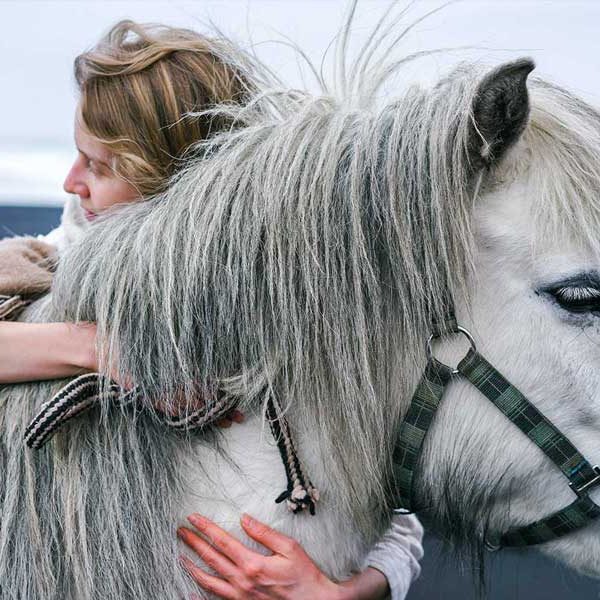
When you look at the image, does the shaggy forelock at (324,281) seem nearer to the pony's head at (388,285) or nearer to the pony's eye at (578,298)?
the pony's head at (388,285)

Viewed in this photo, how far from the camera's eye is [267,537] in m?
1.00

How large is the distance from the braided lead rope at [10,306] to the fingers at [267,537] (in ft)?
1.61

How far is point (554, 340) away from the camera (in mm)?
934

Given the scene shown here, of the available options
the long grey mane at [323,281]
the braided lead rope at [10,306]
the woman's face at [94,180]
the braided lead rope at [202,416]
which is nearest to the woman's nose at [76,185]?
the woman's face at [94,180]

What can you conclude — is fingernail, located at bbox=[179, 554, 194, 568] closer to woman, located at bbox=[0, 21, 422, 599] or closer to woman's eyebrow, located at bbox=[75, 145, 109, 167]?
woman, located at bbox=[0, 21, 422, 599]

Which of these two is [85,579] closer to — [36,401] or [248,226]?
[36,401]

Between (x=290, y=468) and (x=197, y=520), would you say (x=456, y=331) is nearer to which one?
(x=290, y=468)

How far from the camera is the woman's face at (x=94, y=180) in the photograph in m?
1.26

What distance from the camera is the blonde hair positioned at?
125cm

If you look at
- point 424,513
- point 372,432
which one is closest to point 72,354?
point 372,432

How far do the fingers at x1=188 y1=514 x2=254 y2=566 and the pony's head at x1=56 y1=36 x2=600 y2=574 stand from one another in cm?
15

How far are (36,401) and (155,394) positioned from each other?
18 cm

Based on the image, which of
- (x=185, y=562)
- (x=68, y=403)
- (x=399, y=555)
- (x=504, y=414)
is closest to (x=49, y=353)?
(x=68, y=403)

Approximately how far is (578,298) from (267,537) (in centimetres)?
52
